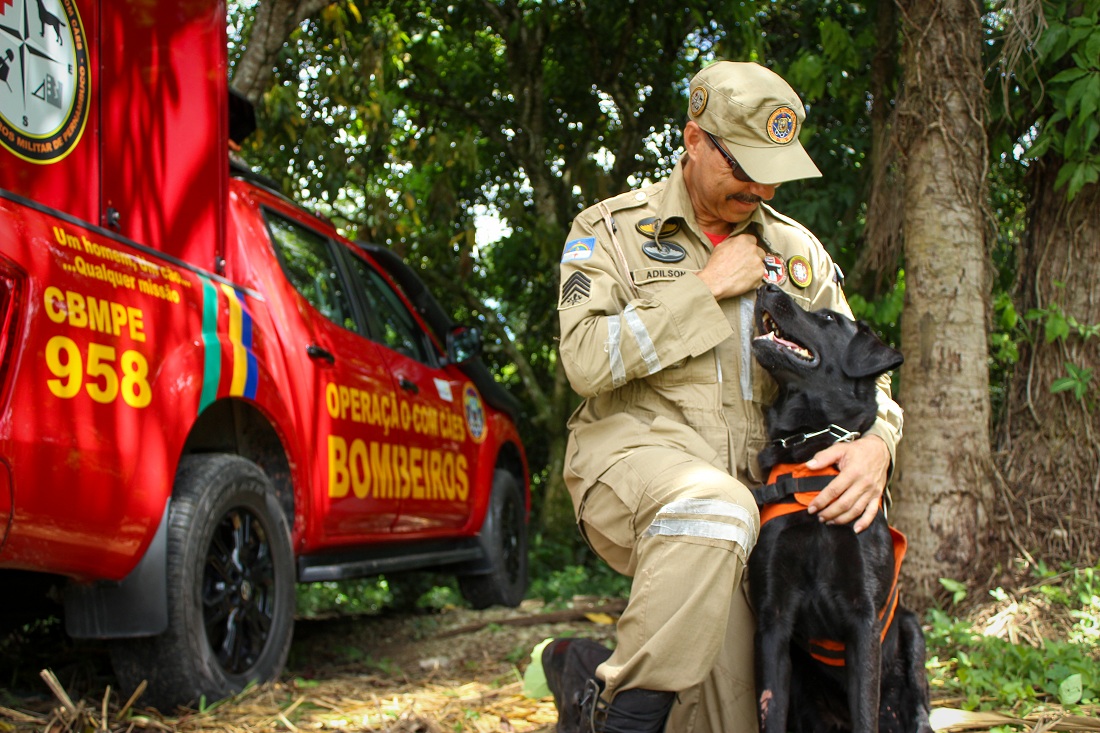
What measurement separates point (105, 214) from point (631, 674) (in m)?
2.00

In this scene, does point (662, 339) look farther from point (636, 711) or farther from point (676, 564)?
point (636, 711)

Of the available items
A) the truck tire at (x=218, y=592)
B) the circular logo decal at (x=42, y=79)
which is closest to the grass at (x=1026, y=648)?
the truck tire at (x=218, y=592)

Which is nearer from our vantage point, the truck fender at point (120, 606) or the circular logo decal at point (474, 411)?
the truck fender at point (120, 606)

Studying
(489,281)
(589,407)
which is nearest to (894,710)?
(589,407)

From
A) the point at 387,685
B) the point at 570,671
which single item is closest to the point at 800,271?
the point at 570,671

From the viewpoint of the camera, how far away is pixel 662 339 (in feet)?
8.21

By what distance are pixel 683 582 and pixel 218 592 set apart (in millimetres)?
1778

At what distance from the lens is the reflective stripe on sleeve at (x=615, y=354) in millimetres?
2508

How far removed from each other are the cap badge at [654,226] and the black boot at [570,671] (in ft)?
3.88

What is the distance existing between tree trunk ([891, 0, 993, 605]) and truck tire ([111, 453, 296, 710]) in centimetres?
264

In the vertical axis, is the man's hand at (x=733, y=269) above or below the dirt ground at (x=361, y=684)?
above

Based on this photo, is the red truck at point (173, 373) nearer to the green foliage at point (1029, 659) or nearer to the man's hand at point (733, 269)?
the man's hand at point (733, 269)

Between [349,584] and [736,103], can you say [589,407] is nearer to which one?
[736,103]

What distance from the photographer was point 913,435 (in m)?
4.50
